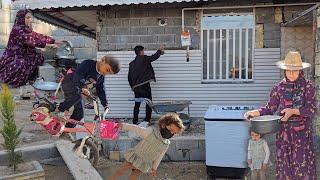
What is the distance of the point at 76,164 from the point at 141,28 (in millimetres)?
4713

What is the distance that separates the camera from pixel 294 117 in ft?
13.7

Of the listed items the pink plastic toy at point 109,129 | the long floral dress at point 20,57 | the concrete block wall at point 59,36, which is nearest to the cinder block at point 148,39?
Answer: the long floral dress at point 20,57

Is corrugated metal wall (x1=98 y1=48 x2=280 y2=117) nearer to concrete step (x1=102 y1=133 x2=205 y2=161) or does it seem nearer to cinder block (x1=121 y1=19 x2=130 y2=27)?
cinder block (x1=121 y1=19 x2=130 y2=27)

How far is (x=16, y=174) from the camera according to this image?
4.52 meters

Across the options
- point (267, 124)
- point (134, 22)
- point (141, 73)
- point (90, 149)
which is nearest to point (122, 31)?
point (134, 22)

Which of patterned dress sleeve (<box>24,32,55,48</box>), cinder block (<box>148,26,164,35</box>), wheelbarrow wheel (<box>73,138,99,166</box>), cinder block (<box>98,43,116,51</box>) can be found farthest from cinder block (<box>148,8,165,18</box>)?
wheelbarrow wheel (<box>73,138,99,166</box>)

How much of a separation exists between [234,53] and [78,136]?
433 cm

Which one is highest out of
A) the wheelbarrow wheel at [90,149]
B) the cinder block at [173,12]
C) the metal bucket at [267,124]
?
the cinder block at [173,12]

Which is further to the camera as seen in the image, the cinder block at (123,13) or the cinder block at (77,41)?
the cinder block at (77,41)

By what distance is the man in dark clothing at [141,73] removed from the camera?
862cm

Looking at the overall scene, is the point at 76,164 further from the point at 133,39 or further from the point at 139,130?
the point at 133,39

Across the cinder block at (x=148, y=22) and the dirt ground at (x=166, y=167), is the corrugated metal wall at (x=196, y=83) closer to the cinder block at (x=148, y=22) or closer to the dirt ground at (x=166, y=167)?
the cinder block at (x=148, y=22)

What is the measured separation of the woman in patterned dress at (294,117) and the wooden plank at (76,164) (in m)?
1.86

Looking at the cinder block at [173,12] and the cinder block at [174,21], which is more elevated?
the cinder block at [173,12]
